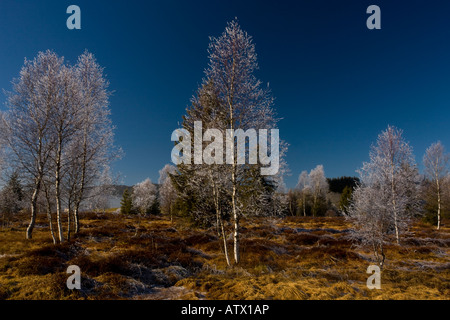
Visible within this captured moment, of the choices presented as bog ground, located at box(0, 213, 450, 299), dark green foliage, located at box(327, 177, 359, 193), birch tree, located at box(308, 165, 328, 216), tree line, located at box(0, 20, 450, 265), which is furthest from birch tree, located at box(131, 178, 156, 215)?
dark green foliage, located at box(327, 177, 359, 193)

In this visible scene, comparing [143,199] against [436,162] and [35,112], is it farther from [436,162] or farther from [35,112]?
[436,162]

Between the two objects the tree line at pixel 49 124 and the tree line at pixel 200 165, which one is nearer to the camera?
the tree line at pixel 200 165

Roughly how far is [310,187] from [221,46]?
51.8 m

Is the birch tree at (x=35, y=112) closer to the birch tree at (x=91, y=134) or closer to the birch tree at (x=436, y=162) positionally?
the birch tree at (x=91, y=134)

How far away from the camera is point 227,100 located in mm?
9062

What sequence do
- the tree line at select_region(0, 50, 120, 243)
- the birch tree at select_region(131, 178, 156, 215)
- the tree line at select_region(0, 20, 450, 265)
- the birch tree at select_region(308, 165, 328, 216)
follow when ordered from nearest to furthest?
the tree line at select_region(0, 20, 450, 265) < the tree line at select_region(0, 50, 120, 243) < the birch tree at select_region(131, 178, 156, 215) < the birch tree at select_region(308, 165, 328, 216)

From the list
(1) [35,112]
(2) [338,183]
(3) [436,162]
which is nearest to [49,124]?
(1) [35,112]

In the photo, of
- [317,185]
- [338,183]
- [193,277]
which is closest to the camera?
[193,277]

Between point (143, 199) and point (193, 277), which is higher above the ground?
point (143, 199)

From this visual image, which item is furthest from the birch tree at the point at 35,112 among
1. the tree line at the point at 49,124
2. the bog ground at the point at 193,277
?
the bog ground at the point at 193,277

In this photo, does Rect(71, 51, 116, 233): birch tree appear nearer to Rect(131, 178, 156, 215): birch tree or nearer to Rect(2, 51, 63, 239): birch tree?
Rect(2, 51, 63, 239): birch tree

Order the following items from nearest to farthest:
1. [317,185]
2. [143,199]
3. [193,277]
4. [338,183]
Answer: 1. [193,277]
2. [143,199]
3. [317,185]
4. [338,183]

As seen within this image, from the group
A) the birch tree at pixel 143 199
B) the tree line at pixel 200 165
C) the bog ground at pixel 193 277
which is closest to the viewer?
the bog ground at pixel 193 277

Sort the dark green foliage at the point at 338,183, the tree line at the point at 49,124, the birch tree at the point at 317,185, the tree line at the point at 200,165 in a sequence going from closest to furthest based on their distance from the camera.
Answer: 1. the tree line at the point at 200,165
2. the tree line at the point at 49,124
3. the birch tree at the point at 317,185
4. the dark green foliage at the point at 338,183
